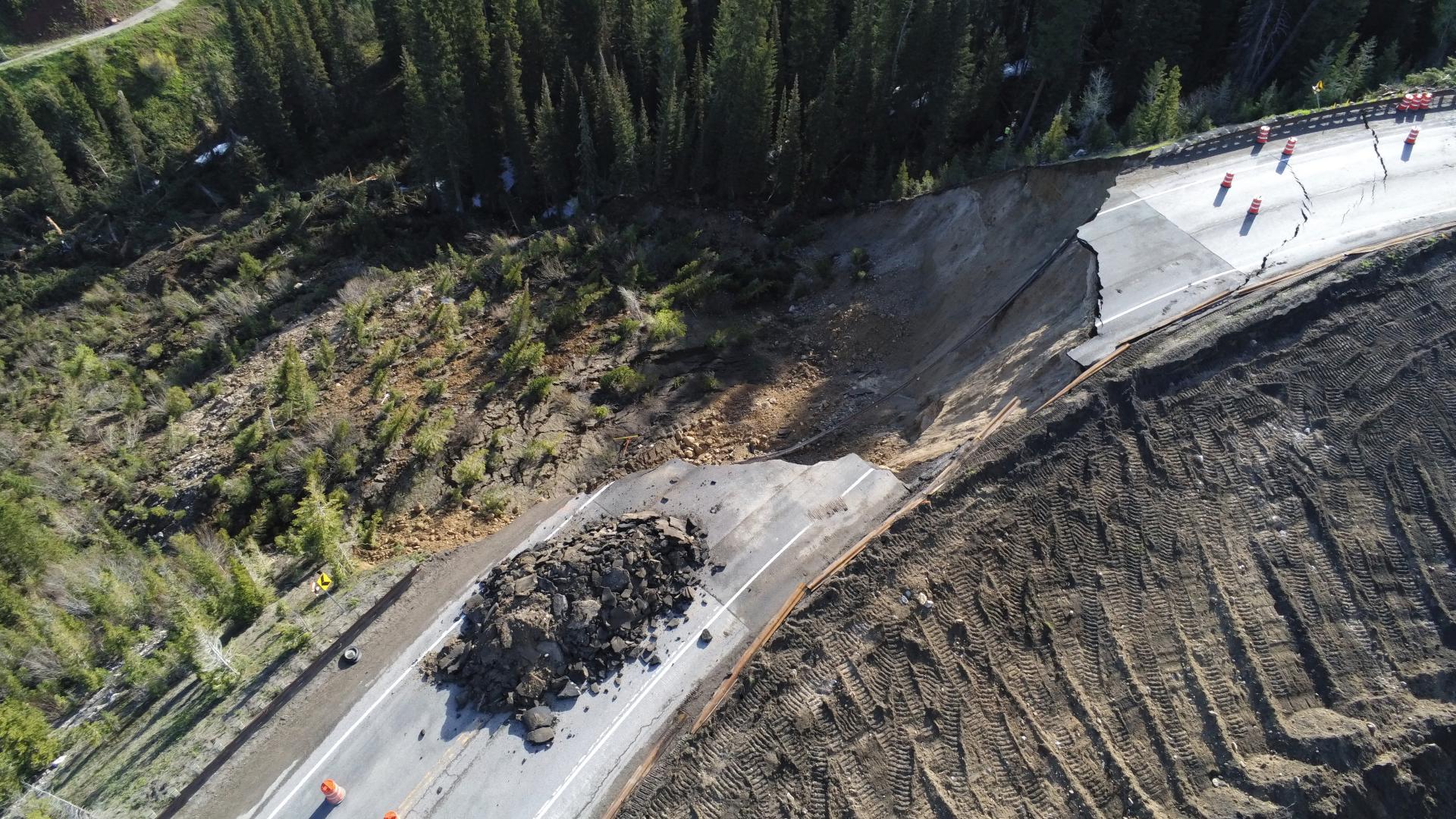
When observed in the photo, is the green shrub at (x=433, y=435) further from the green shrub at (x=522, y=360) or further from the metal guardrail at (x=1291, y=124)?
the metal guardrail at (x=1291, y=124)

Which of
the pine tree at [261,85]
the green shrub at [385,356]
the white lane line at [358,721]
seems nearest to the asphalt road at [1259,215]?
the white lane line at [358,721]

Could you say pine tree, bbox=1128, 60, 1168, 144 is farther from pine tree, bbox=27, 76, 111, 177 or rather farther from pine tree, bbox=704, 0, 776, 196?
pine tree, bbox=27, 76, 111, 177

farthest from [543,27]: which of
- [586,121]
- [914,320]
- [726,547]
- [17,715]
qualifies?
[17,715]

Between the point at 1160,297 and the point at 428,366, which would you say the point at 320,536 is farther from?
the point at 1160,297

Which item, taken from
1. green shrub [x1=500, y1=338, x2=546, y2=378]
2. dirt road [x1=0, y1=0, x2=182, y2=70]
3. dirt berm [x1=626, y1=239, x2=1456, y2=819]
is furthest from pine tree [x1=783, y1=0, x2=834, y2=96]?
dirt road [x1=0, y1=0, x2=182, y2=70]

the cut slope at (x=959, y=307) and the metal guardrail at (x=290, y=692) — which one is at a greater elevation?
the cut slope at (x=959, y=307)

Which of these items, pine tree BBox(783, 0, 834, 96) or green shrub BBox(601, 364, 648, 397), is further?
pine tree BBox(783, 0, 834, 96)

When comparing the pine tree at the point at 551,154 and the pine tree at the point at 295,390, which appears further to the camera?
the pine tree at the point at 551,154
